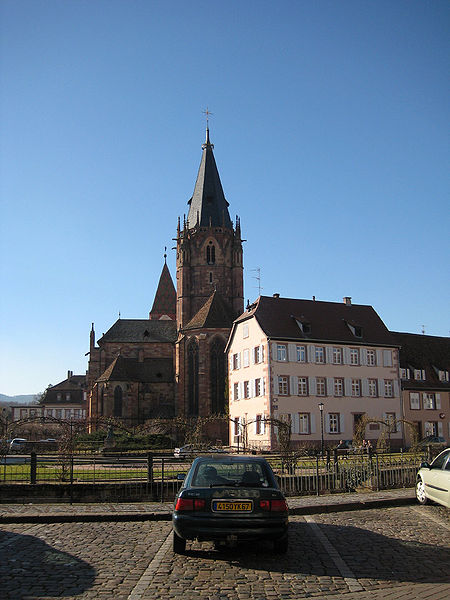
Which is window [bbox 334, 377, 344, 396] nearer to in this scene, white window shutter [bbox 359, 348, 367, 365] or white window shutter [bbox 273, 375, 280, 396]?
white window shutter [bbox 359, 348, 367, 365]

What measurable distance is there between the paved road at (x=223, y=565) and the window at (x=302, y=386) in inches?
1237

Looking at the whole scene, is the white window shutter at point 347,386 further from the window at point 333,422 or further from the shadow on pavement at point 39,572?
the shadow on pavement at point 39,572

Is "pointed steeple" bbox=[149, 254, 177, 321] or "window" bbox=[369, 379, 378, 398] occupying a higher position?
"pointed steeple" bbox=[149, 254, 177, 321]

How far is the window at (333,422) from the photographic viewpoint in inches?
1723

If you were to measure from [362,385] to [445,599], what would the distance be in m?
40.0

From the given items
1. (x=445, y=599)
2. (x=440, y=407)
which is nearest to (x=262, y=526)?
(x=445, y=599)

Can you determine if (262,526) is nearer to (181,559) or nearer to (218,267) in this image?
(181,559)

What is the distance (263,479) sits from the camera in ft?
31.5

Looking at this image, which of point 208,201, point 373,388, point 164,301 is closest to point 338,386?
point 373,388

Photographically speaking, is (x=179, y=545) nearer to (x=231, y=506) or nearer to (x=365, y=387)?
(x=231, y=506)

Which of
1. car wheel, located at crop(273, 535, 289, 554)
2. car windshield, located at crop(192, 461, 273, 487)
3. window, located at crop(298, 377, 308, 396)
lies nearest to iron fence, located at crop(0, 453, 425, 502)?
car windshield, located at crop(192, 461, 273, 487)

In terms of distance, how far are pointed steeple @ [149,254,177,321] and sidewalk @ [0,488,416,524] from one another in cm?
8274

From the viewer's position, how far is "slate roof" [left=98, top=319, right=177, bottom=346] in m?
77.8

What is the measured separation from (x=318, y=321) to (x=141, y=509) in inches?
1349
